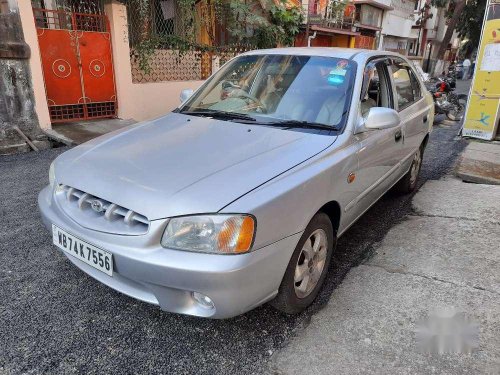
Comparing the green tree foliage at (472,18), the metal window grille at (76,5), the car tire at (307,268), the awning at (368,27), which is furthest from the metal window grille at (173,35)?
the green tree foliage at (472,18)

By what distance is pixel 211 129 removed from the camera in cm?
274

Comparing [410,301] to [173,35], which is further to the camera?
[173,35]

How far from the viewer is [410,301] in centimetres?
259

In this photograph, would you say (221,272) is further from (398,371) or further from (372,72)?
(372,72)

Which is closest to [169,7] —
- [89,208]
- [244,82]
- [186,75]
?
[186,75]

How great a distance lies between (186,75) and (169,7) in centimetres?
142

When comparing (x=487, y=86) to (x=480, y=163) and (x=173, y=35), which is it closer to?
(x=480, y=163)

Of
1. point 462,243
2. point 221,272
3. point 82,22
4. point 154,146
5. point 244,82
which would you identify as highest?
point 82,22

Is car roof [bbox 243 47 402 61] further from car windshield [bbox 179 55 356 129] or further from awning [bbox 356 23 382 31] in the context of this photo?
awning [bbox 356 23 382 31]

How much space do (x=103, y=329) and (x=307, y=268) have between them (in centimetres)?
125

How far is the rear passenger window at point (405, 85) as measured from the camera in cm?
374

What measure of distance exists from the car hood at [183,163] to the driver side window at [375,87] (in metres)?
0.66

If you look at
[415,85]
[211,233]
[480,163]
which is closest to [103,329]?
[211,233]

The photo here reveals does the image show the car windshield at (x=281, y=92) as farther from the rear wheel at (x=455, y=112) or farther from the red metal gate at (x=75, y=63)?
the rear wheel at (x=455, y=112)
